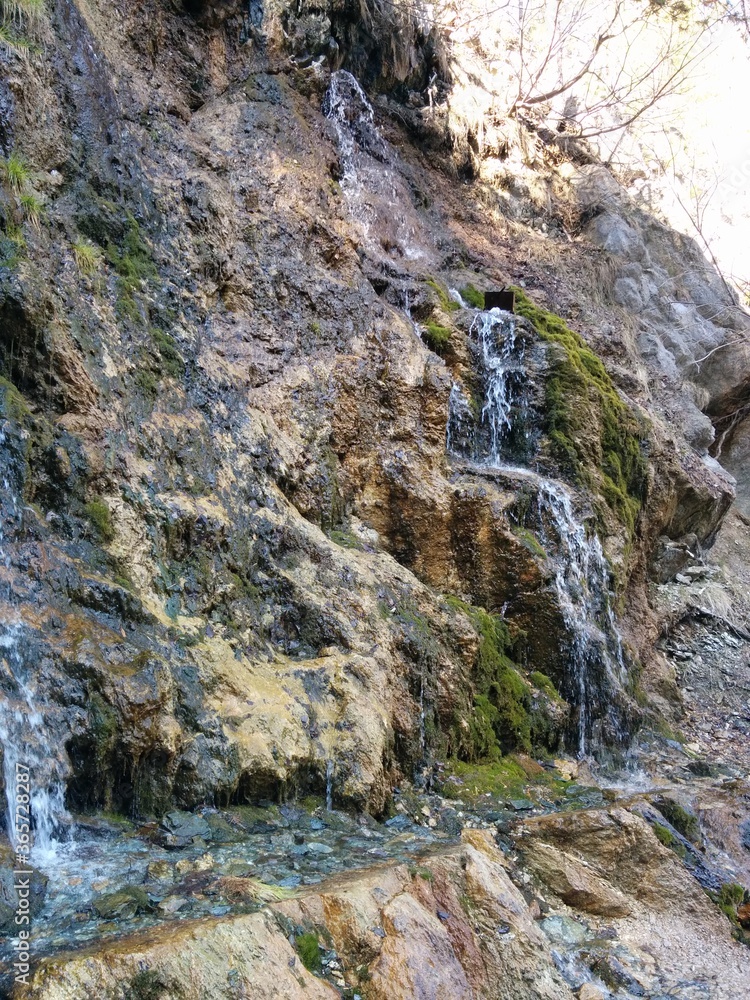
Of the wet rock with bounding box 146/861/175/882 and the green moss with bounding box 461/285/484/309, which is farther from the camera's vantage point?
the green moss with bounding box 461/285/484/309

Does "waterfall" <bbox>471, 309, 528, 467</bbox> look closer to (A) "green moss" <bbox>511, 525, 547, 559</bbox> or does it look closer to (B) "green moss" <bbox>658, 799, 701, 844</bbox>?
(A) "green moss" <bbox>511, 525, 547, 559</bbox>

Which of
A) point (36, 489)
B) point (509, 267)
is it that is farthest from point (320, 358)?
point (509, 267)

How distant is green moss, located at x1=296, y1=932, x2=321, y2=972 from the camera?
331 centimetres

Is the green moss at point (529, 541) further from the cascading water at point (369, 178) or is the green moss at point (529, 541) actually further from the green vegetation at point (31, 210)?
the green vegetation at point (31, 210)

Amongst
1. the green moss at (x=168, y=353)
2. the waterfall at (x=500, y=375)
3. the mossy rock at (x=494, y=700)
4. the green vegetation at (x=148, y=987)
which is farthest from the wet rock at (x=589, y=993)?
the waterfall at (x=500, y=375)

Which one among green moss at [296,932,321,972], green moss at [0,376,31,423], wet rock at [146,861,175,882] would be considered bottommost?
green moss at [296,932,321,972]

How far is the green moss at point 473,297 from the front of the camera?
11203 mm

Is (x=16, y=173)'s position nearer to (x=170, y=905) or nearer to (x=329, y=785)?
(x=329, y=785)

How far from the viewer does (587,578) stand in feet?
28.0

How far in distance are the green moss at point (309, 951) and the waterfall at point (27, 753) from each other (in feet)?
4.25

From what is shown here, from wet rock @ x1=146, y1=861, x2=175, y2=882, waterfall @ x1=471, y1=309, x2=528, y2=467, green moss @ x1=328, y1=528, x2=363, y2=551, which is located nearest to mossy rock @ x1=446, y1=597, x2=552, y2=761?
green moss @ x1=328, y1=528, x2=363, y2=551

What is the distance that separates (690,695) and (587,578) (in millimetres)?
3399

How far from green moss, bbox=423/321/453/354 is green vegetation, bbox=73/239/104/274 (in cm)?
402

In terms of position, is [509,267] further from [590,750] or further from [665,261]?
[590,750]
